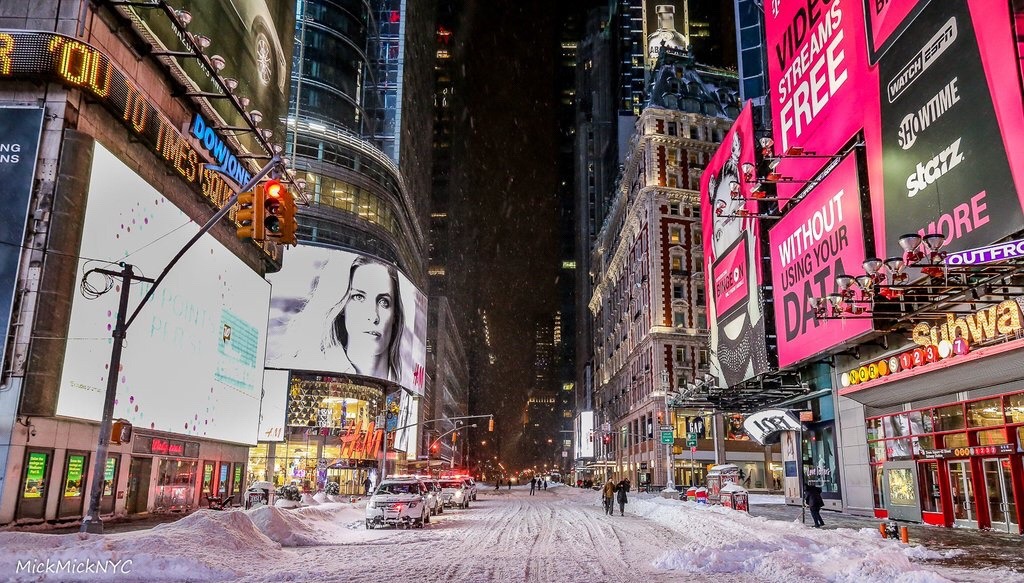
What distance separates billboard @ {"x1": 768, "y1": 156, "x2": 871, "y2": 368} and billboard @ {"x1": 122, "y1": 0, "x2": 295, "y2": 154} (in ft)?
85.6

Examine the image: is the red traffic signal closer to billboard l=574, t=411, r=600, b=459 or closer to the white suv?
the white suv

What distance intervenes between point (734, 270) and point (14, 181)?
33.1 meters

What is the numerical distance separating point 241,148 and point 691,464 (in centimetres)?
5378

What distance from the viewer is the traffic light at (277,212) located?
12578mm

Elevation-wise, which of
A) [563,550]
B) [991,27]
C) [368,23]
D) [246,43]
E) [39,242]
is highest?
[368,23]

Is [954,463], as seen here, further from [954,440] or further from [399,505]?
[399,505]

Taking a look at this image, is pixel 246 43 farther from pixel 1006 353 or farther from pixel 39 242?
pixel 1006 353

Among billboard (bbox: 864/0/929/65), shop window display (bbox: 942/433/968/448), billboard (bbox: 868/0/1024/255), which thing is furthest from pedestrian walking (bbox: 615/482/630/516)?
billboard (bbox: 864/0/929/65)

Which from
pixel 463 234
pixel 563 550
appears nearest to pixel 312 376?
pixel 563 550

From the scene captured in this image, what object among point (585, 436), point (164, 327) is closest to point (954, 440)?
point (164, 327)

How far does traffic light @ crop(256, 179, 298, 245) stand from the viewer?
12578 mm

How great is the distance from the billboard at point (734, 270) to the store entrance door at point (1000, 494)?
12363mm

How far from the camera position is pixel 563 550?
58.4ft

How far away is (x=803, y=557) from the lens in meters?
13.6
